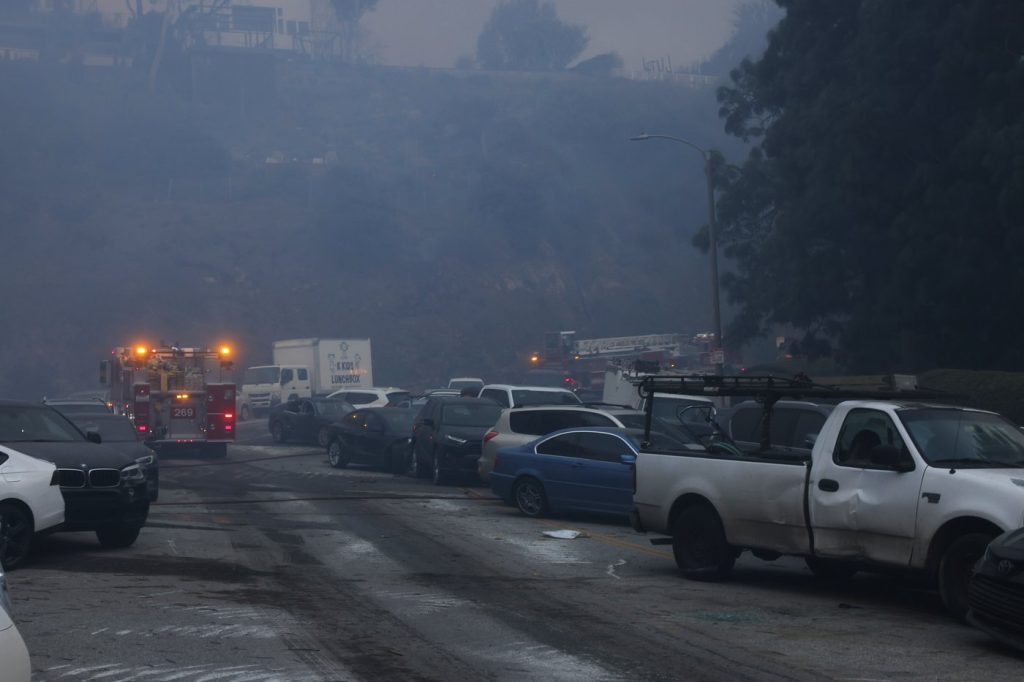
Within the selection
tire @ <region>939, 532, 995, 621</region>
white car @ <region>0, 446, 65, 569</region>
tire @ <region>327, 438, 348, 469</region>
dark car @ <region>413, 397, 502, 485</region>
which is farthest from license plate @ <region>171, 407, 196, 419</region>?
tire @ <region>939, 532, 995, 621</region>

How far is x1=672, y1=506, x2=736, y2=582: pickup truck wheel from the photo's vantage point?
12094 millimetres

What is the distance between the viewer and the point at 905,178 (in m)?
34.1

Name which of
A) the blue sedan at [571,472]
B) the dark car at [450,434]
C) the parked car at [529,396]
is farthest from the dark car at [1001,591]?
the parked car at [529,396]

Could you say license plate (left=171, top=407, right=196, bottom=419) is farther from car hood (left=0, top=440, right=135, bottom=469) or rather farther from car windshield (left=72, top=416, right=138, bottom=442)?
car hood (left=0, top=440, right=135, bottom=469)

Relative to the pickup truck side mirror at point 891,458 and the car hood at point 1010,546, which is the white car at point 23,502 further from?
the car hood at point 1010,546

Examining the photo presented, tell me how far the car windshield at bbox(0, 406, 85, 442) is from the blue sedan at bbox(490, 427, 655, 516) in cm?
648

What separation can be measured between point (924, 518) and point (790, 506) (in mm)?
1441

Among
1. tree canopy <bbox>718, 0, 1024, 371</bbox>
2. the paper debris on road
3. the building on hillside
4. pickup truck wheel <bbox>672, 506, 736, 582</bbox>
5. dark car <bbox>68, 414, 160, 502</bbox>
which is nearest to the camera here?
pickup truck wheel <bbox>672, 506, 736, 582</bbox>

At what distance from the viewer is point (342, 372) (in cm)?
5172

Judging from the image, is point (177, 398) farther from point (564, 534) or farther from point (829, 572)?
point (829, 572)

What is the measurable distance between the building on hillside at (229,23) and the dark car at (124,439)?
397ft

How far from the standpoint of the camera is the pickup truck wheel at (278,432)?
36.8m

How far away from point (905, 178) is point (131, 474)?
25919 millimetres

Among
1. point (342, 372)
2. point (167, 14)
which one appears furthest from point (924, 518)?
point (167, 14)
